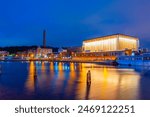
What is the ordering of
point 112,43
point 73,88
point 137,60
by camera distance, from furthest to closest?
1. point 112,43
2. point 137,60
3. point 73,88

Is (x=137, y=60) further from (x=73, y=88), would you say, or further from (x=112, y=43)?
(x=112, y=43)

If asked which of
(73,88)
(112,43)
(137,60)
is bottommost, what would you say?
(73,88)

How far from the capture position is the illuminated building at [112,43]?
153250 millimetres

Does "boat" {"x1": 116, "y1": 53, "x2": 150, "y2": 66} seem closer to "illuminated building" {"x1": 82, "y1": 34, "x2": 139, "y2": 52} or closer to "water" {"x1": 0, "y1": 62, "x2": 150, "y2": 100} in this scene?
"water" {"x1": 0, "y1": 62, "x2": 150, "y2": 100}

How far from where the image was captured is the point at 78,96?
1559cm

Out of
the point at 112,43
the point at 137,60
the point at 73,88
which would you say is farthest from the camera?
the point at 112,43

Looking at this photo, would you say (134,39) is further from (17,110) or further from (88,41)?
(17,110)

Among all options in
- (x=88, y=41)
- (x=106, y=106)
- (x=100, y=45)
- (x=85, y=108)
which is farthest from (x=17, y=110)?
(x=88, y=41)

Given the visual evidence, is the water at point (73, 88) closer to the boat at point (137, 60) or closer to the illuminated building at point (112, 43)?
the boat at point (137, 60)

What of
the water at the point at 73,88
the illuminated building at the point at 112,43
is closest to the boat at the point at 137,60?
the water at the point at 73,88

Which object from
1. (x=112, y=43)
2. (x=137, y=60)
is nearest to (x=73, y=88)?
(x=137, y=60)

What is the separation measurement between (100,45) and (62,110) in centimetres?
16113

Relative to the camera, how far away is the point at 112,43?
157 m

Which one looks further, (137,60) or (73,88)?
(137,60)
